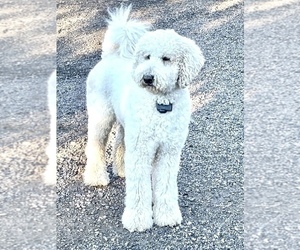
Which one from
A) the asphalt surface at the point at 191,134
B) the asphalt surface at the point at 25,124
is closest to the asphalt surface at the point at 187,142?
the asphalt surface at the point at 191,134

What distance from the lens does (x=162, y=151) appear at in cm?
294

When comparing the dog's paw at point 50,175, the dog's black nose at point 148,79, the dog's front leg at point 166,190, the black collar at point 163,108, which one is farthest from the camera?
the dog's paw at point 50,175

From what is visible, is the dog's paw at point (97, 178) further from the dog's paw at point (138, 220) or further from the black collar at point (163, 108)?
the black collar at point (163, 108)

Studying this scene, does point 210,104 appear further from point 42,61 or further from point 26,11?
point 26,11

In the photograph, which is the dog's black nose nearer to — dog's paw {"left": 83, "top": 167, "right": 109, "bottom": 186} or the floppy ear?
the floppy ear

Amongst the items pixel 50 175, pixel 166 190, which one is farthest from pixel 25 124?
pixel 166 190

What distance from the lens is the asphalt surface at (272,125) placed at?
9.92 ft

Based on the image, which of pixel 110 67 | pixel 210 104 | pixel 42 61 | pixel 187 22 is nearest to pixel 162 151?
pixel 110 67

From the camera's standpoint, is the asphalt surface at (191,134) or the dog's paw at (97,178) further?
the dog's paw at (97,178)

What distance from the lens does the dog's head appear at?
2.70 meters

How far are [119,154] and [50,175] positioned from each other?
336 mm

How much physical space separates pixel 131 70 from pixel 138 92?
93mm

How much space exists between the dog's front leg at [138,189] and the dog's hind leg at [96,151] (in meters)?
0.30

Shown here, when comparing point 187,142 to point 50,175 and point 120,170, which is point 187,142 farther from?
point 50,175
